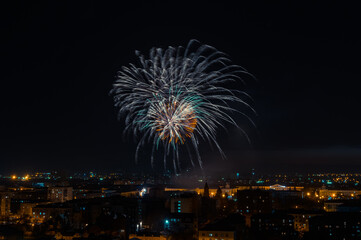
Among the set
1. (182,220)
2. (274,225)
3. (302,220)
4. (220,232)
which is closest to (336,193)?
(302,220)

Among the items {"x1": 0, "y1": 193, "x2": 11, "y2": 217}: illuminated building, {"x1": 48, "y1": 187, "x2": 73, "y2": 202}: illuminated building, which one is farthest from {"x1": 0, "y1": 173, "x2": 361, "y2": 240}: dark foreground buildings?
{"x1": 48, "y1": 187, "x2": 73, "y2": 202}: illuminated building

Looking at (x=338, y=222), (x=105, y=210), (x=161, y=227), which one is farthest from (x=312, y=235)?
(x=105, y=210)

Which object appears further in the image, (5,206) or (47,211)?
(5,206)

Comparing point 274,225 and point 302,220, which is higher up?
point 274,225

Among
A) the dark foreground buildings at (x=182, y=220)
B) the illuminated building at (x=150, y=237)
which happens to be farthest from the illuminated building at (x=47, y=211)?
the illuminated building at (x=150, y=237)

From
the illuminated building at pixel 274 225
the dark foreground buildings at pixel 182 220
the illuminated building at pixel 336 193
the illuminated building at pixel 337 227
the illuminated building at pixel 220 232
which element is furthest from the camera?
the illuminated building at pixel 336 193

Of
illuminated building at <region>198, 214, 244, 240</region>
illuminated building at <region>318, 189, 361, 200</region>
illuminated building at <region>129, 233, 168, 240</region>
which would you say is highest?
illuminated building at <region>198, 214, 244, 240</region>

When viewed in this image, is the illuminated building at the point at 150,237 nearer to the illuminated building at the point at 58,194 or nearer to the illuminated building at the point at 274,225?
the illuminated building at the point at 274,225

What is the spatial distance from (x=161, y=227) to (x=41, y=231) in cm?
678

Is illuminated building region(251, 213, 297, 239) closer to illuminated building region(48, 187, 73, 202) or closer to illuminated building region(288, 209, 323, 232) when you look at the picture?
illuminated building region(288, 209, 323, 232)

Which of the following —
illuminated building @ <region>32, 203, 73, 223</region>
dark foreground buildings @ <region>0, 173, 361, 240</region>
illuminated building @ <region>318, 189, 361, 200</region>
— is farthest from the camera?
illuminated building @ <region>318, 189, 361, 200</region>

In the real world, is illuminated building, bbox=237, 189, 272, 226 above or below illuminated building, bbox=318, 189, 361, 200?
above

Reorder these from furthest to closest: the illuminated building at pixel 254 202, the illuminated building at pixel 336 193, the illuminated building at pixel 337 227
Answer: the illuminated building at pixel 336 193 < the illuminated building at pixel 254 202 < the illuminated building at pixel 337 227

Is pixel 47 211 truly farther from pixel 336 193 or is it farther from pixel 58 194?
pixel 336 193
